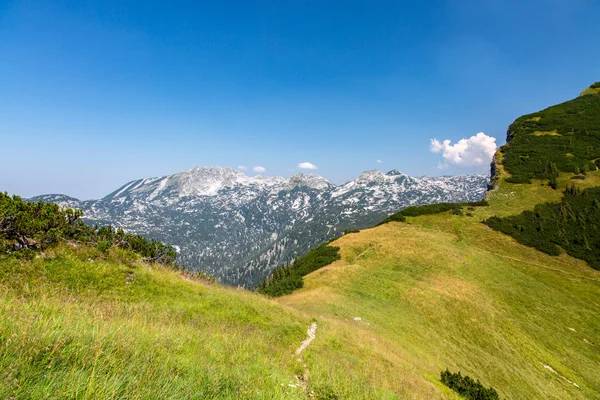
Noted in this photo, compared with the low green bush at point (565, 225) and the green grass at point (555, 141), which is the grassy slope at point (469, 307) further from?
the green grass at point (555, 141)

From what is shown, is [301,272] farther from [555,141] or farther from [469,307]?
[555,141]

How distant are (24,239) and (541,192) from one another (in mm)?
76177

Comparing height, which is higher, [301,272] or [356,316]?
[356,316]

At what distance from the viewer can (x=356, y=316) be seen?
77.9 ft

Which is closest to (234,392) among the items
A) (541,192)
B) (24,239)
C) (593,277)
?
(24,239)

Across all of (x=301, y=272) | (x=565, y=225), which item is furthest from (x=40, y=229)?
(x=565, y=225)

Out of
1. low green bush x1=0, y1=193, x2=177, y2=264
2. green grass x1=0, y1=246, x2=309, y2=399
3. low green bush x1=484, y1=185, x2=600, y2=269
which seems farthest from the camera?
low green bush x1=484, y1=185, x2=600, y2=269

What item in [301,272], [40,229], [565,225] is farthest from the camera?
[565,225]

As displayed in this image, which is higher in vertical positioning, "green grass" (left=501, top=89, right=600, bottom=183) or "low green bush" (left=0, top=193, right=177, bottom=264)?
"green grass" (left=501, top=89, right=600, bottom=183)

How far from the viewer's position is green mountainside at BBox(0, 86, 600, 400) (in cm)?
482

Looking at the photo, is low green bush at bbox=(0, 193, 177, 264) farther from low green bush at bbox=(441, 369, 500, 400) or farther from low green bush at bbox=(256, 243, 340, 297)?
low green bush at bbox=(441, 369, 500, 400)

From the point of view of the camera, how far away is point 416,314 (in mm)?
26078

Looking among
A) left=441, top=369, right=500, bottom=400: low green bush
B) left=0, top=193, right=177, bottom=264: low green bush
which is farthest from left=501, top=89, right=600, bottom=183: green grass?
left=0, top=193, right=177, bottom=264: low green bush

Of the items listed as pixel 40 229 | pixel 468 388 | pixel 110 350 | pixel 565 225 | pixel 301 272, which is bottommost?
pixel 468 388
